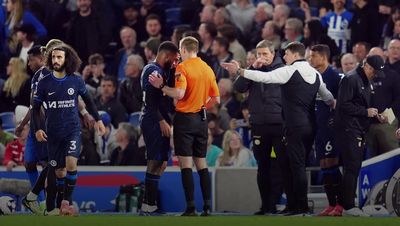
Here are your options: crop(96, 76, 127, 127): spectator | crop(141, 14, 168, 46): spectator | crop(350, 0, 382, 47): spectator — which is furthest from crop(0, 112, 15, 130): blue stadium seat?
crop(350, 0, 382, 47): spectator

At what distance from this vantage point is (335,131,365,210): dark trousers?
1920 centimetres

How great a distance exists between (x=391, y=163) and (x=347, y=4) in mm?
6236

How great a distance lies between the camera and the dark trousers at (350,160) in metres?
19.2

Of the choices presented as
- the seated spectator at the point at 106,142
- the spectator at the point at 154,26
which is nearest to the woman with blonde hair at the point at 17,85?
the seated spectator at the point at 106,142

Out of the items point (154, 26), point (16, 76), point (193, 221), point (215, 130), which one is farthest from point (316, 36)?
point (193, 221)

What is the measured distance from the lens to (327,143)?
19.8 m

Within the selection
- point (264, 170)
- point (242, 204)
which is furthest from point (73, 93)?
point (242, 204)

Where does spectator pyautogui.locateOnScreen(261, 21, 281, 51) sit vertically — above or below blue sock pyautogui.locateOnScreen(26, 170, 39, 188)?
above

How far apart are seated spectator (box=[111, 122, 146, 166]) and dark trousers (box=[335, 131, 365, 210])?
5.31 meters

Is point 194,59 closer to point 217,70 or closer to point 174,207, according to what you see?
point 174,207

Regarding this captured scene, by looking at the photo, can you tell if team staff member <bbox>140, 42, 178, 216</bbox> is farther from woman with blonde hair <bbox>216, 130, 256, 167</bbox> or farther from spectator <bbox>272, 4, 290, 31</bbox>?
spectator <bbox>272, 4, 290, 31</bbox>

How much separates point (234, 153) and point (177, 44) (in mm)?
2517

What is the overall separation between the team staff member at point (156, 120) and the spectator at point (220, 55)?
5.80 m

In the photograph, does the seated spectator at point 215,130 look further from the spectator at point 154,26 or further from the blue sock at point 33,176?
the blue sock at point 33,176
